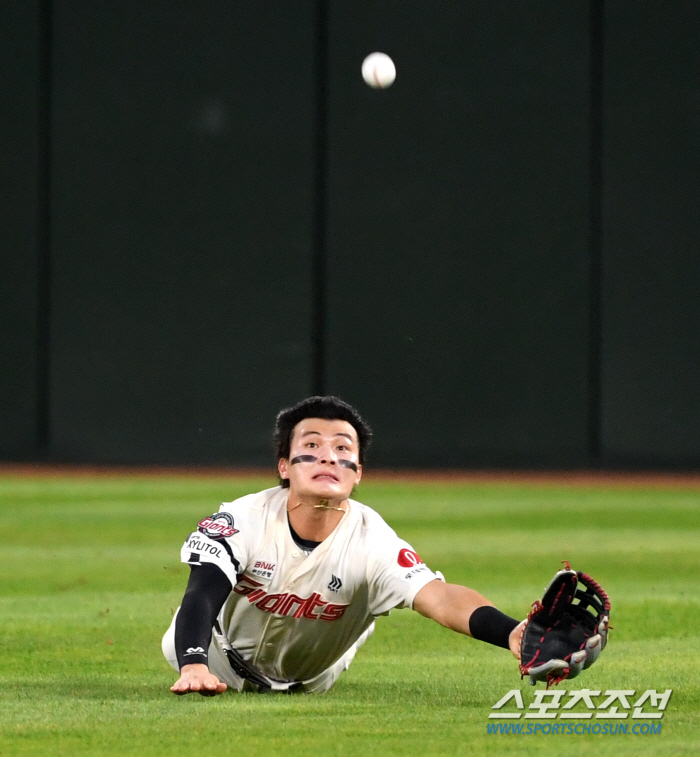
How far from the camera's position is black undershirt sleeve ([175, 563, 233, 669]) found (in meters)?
4.20

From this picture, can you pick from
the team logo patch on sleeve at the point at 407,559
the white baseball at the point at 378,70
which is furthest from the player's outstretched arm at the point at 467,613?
the white baseball at the point at 378,70

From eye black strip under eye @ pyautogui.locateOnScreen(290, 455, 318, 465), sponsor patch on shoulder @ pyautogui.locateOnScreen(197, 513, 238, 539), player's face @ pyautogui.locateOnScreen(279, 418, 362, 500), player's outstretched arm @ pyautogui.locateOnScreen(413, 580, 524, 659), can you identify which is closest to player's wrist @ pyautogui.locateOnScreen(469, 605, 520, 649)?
player's outstretched arm @ pyautogui.locateOnScreen(413, 580, 524, 659)

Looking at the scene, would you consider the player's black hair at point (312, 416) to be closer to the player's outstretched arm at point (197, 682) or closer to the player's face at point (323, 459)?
the player's face at point (323, 459)

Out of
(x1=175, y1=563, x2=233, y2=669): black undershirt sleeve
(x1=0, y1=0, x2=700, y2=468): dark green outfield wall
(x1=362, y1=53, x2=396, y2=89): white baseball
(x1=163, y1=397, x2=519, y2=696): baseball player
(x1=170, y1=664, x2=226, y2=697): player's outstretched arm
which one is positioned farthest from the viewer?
(x1=0, y1=0, x2=700, y2=468): dark green outfield wall

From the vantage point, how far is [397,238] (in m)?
17.2

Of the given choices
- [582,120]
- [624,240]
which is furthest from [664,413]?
[582,120]

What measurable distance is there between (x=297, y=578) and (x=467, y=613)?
0.56 metres

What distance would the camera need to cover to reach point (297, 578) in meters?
4.45

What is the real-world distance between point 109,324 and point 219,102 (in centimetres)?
298

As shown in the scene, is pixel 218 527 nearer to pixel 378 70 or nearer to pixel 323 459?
pixel 323 459

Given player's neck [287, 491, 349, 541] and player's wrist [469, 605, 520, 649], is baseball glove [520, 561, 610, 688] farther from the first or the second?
player's neck [287, 491, 349, 541]

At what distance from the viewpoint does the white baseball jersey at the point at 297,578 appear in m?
4.42

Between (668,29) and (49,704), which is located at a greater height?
(668,29)

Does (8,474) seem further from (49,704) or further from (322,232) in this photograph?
(49,704)
